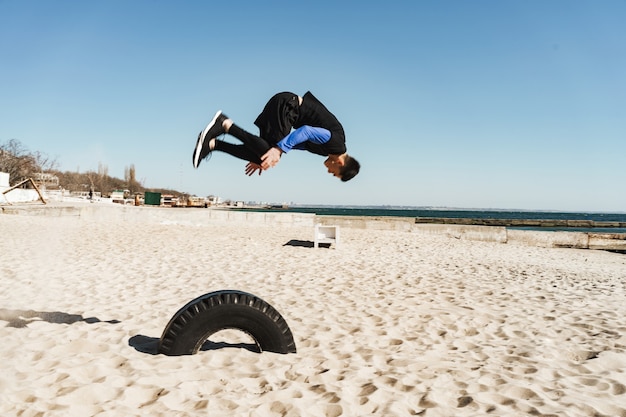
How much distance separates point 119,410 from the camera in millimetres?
3051

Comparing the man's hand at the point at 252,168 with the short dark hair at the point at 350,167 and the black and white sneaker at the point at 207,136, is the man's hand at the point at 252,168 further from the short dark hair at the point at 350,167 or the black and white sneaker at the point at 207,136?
the short dark hair at the point at 350,167

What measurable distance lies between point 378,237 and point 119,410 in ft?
56.1

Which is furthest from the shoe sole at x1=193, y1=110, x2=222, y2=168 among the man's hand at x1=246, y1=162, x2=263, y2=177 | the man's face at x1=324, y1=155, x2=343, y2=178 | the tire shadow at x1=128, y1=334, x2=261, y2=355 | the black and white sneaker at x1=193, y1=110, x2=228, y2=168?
the tire shadow at x1=128, y1=334, x2=261, y2=355

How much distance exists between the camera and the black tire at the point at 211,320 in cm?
413

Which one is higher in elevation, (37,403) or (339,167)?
(339,167)

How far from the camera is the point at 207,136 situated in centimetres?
272

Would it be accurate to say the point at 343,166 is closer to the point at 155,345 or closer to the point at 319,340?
the point at 319,340

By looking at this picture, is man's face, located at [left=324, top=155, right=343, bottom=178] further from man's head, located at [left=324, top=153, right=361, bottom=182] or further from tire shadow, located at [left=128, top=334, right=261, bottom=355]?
tire shadow, located at [left=128, top=334, right=261, bottom=355]

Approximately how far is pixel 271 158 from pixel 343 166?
671 millimetres

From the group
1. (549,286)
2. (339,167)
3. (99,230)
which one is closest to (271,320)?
(339,167)

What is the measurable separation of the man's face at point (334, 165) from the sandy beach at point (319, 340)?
77.1 inches

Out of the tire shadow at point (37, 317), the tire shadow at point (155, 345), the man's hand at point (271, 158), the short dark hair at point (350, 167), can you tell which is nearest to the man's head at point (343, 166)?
the short dark hair at point (350, 167)

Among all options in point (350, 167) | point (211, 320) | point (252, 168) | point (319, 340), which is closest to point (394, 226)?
point (319, 340)

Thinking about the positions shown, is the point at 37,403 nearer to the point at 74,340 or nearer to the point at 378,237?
the point at 74,340
